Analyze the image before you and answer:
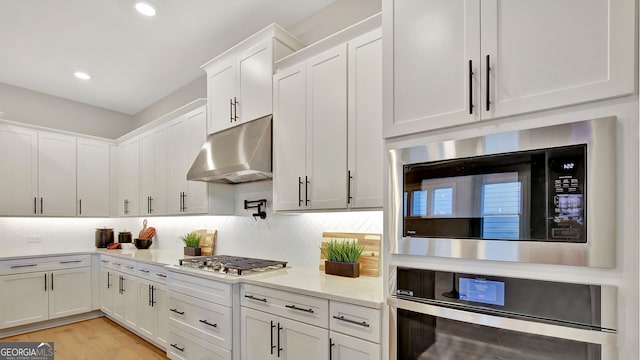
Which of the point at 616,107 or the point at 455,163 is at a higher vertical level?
the point at 616,107

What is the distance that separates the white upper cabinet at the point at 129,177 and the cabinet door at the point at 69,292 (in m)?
0.95

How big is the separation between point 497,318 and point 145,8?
10.6 feet

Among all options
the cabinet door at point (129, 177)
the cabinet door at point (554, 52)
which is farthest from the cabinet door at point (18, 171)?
the cabinet door at point (554, 52)

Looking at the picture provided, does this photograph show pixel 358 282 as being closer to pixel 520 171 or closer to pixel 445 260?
pixel 445 260

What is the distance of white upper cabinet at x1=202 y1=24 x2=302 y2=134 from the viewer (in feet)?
8.92

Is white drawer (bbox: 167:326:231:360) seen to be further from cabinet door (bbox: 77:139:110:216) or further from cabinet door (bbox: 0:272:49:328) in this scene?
cabinet door (bbox: 77:139:110:216)

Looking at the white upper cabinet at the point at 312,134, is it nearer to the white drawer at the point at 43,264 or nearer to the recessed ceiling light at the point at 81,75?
the recessed ceiling light at the point at 81,75

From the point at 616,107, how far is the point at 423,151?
2.13ft

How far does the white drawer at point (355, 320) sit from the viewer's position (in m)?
1.64

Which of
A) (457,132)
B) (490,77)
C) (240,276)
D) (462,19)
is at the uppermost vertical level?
(462,19)

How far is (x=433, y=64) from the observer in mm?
1451

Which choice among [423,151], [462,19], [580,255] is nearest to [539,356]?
[580,255]

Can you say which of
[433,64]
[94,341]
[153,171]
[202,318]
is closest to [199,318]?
[202,318]

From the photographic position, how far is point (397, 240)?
59.7 inches
